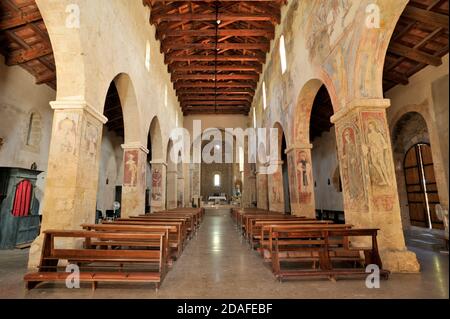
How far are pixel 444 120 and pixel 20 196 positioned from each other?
10093mm

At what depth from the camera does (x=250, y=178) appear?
1778 cm

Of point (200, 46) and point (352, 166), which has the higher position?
point (200, 46)

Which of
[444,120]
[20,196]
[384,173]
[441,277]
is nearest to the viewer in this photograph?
[444,120]

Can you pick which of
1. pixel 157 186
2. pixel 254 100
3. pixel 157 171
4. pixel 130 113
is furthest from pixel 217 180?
pixel 130 113

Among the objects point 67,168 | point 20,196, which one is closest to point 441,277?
point 67,168

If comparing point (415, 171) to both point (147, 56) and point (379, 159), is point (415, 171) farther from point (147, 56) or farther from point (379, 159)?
point (147, 56)

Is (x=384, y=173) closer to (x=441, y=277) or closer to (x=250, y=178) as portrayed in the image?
(x=441, y=277)

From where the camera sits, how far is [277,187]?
11.4m

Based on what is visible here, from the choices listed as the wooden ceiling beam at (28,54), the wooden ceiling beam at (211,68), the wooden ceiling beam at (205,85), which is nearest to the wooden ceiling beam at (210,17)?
the wooden ceiling beam at (211,68)

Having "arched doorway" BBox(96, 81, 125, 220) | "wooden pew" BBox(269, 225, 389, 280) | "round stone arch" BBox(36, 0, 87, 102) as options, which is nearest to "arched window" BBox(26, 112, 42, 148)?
"arched doorway" BBox(96, 81, 125, 220)

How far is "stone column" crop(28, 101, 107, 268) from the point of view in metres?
4.64

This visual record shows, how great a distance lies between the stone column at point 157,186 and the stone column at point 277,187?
5259mm

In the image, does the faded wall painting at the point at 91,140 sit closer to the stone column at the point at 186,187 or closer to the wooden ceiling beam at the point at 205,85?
the wooden ceiling beam at the point at 205,85

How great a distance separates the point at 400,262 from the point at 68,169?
6191mm
